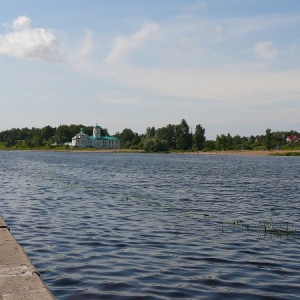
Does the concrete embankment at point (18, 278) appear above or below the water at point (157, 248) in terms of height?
above

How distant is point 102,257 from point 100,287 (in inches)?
117

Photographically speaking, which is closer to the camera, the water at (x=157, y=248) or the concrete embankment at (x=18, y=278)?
the concrete embankment at (x=18, y=278)

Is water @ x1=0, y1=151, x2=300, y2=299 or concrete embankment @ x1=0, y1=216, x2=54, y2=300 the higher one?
concrete embankment @ x1=0, y1=216, x2=54, y2=300

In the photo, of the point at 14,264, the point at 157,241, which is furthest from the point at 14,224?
the point at 14,264

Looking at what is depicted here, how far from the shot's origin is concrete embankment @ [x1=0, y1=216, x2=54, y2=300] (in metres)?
8.26

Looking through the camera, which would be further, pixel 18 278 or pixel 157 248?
pixel 157 248

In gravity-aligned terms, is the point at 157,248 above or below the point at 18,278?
below

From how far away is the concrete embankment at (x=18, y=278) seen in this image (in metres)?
8.26

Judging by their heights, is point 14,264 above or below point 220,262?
above

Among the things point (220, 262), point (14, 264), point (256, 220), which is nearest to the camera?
point (14, 264)

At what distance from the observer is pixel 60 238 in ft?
59.8

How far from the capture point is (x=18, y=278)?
927cm

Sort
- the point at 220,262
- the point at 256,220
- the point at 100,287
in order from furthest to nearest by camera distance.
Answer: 1. the point at 256,220
2. the point at 220,262
3. the point at 100,287

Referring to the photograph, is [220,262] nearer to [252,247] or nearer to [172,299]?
[252,247]
